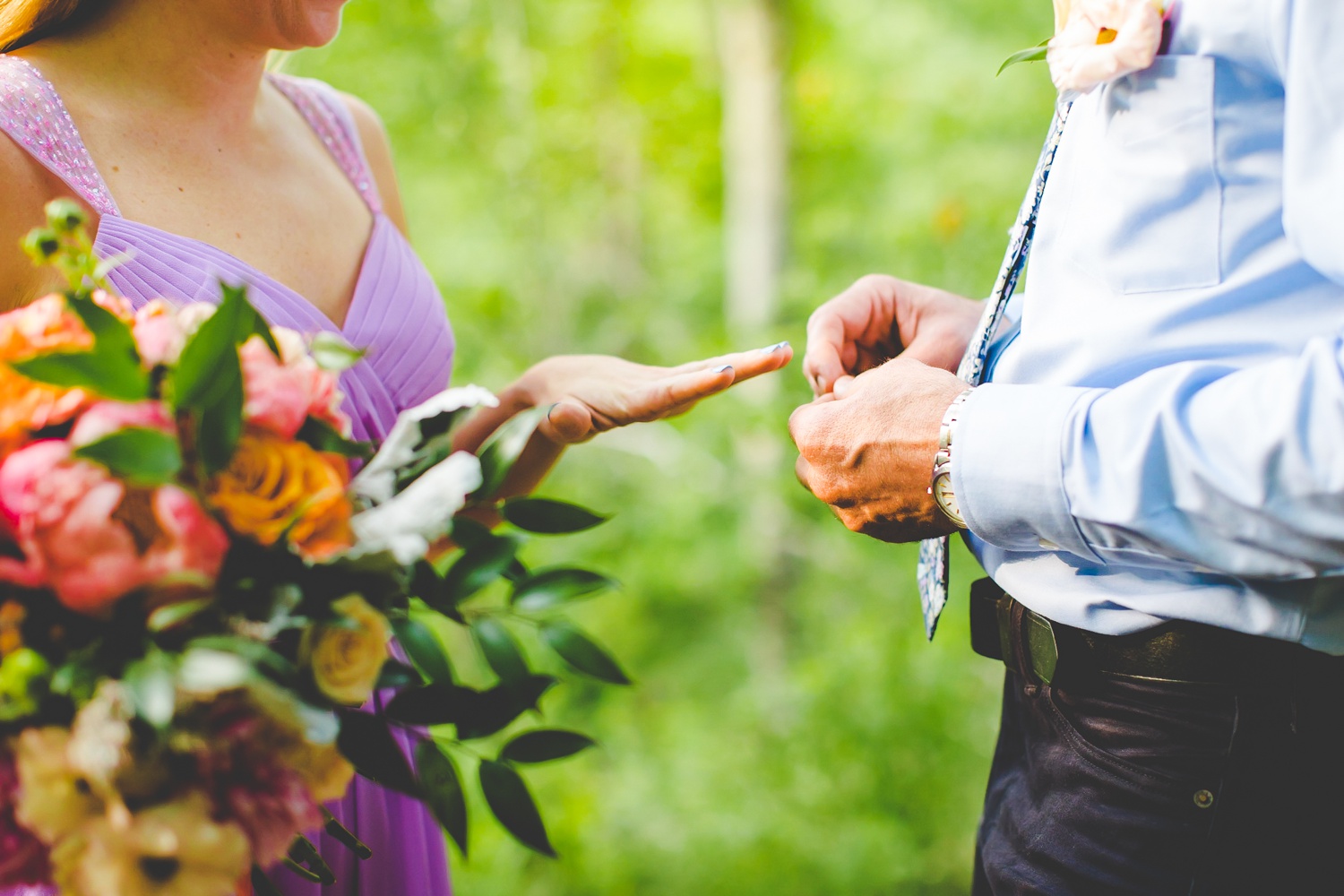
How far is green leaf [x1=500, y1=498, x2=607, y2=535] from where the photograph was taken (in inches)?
39.1

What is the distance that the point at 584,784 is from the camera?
14.9 feet

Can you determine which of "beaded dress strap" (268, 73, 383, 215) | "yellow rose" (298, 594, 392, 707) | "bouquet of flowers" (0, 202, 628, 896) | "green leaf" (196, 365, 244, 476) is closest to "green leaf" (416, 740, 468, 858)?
"bouquet of flowers" (0, 202, 628, 896)

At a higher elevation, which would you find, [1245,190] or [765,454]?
[1245,190]

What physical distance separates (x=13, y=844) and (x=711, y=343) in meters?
3.55

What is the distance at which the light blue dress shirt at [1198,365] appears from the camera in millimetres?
874

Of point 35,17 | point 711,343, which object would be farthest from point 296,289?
Answer: point 711,343

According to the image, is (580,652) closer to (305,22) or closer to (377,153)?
(305,22)

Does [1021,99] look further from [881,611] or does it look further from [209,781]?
[209,781]

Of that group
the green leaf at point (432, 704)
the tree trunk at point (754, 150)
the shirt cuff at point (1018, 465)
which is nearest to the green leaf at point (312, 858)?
the green leaf at point (432, 704)

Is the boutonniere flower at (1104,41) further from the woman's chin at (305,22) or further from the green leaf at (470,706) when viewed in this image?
the woman's chin at (305,22)

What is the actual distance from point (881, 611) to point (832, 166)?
3.02 meters

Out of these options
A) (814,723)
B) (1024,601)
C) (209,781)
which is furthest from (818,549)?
(209,781)

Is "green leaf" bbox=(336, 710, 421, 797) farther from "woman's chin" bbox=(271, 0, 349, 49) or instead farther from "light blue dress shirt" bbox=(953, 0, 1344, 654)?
"woman's chin" bbox=(271, 0, 349, 49)

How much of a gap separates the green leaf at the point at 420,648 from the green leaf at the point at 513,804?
12 cm
